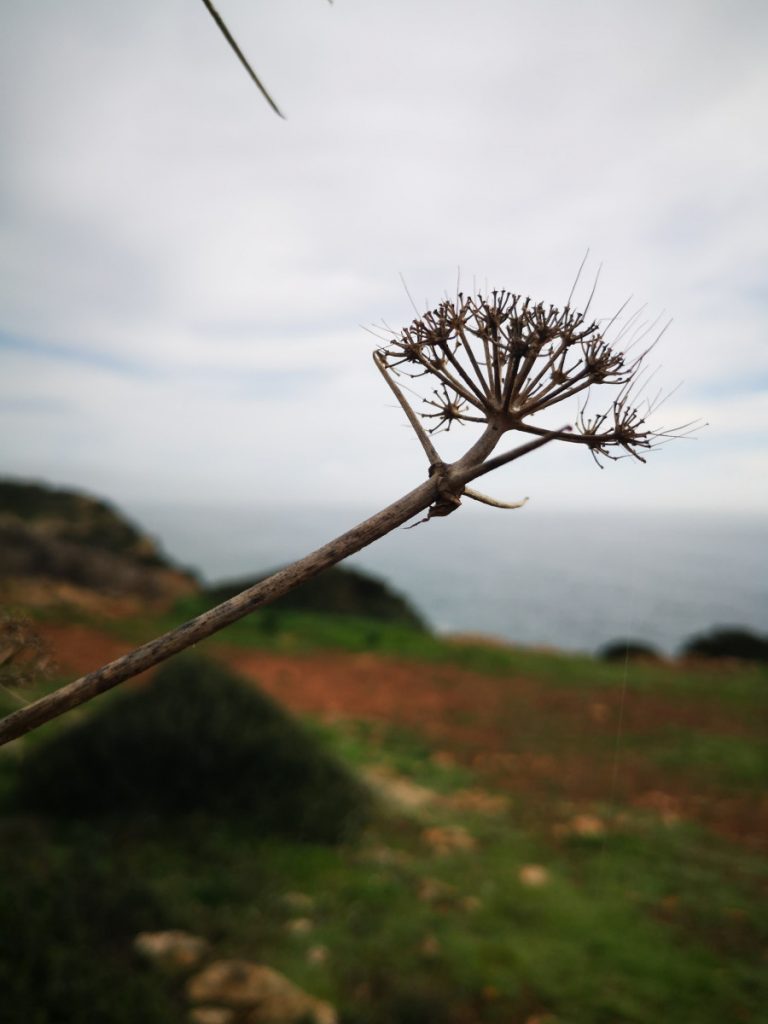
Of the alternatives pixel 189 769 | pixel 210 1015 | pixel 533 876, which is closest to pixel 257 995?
pixel 210 1015

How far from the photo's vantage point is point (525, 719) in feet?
44.0

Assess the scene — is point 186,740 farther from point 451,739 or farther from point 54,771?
point 451,739

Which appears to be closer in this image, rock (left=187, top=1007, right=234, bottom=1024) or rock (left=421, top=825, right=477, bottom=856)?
rock (left=187, top=1007, right=234, bottom=1024)

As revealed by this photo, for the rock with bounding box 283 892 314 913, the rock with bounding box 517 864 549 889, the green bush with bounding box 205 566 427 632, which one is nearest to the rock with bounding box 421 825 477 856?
the rock with bounding box 517 864 549 889

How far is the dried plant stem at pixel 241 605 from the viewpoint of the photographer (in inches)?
35.7

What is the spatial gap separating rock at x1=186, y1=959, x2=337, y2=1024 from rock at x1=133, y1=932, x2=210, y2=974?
0.13m

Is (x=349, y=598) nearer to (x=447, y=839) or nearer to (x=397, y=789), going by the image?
(x=397, y=789)

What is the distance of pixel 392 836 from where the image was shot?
7.47 meters

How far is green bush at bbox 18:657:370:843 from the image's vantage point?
674 centimetres

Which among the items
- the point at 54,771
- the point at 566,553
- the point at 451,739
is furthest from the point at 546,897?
the point at 566,553

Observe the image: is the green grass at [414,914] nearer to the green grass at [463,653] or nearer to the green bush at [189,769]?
the green bush at [189,769]

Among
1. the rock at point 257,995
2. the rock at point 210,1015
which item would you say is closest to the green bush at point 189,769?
the rock at point 257,995

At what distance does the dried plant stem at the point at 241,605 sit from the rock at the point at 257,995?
4002 mm

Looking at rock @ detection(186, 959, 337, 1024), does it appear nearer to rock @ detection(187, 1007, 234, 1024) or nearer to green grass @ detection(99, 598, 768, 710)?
rock @ detection(187, 1007, 234, 1024)
